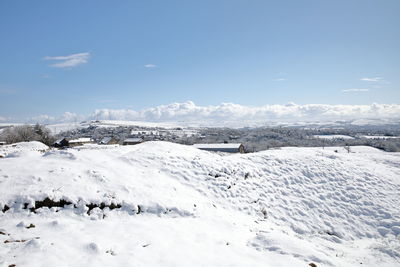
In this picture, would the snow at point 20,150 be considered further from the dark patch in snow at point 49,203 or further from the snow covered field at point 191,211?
the dark patch in snow at point 49,203

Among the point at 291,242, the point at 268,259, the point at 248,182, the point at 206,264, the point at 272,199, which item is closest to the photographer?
the point at 206,264

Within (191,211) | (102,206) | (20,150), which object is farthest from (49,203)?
(20,150)

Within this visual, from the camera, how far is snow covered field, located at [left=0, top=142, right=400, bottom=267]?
8.20m

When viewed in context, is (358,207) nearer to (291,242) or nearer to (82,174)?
(291,242)

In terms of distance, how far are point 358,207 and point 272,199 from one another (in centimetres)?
649

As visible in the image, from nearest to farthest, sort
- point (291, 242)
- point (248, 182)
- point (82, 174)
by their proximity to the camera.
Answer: point (291, 242)
point (82, 174)
point (248, 182)

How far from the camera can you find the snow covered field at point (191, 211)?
820cm

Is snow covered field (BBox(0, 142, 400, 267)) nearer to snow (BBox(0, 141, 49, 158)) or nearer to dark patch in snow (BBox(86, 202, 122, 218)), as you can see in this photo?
dark patch in snow (BBox(86, 202, 122, 218))

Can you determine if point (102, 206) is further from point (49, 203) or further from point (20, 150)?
point (20, 150)

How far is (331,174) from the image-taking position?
810 inches

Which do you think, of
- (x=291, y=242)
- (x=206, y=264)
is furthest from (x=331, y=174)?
(x=206, y=264)

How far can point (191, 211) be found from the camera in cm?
1252

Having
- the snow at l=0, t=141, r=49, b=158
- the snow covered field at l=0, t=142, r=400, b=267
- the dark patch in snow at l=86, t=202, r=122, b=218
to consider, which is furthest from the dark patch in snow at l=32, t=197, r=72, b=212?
the snow at l=0, t=141, r=49, b=158

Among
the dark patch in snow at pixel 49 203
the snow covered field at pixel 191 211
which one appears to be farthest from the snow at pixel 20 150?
the dark patch in snow at pixel 49 203
